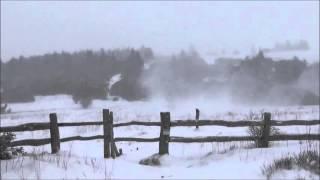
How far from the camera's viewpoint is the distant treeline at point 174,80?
10381 centimetres

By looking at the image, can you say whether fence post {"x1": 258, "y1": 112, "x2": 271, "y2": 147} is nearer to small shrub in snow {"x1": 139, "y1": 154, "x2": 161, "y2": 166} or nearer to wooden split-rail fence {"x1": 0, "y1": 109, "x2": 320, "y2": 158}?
wooden split-rail fence {"x1": 0, "y1": 109, "x2": 320, "y2": 158}

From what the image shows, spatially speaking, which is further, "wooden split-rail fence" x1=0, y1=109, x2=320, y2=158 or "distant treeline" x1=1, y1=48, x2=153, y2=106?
"distant treeline" x1=1, y1=48, x2=153, y2=106

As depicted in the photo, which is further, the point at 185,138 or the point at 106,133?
the point at 106,133

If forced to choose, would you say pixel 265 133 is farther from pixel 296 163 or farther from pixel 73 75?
pixel 73 75

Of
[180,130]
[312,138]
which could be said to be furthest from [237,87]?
[312,138]

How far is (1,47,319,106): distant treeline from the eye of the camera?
104 meters

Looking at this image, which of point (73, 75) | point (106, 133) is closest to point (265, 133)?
point (106, 133)

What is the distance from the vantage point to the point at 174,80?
124125mm

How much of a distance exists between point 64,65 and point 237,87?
74.3 metres

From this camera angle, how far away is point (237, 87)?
4326 inches

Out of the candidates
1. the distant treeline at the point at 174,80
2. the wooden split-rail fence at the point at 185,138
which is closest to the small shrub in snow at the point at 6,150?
the wooden split-rail fence at the point at 185,138

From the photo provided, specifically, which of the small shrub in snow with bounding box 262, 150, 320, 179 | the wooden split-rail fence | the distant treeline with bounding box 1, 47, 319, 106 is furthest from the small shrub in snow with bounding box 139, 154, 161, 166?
the distant treeline with bounding box 1, 47, 319, 106

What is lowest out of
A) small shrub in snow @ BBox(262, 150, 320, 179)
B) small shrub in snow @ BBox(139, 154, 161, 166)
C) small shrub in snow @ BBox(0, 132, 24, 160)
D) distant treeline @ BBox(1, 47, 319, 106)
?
small shrub in snow @ BBox(139, 154, 161, 166)

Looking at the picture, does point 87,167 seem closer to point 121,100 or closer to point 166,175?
point 166,175
